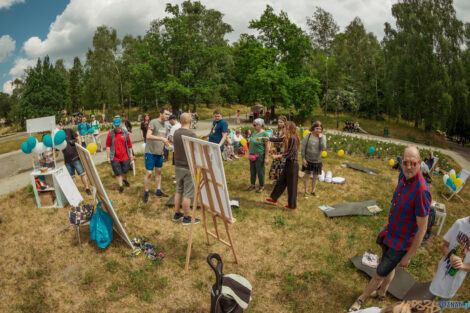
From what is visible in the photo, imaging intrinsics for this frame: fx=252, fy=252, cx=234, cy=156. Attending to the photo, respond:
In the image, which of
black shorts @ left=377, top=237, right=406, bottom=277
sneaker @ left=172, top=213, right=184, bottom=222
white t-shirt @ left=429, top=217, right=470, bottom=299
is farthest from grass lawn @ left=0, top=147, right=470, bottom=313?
white t-shirt @ left=429, top=217, right=470, bottom=299

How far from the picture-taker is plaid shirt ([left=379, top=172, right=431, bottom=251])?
246 centimetres

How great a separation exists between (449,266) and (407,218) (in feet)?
1.73

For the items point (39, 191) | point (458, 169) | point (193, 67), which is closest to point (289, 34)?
point (193, 67)

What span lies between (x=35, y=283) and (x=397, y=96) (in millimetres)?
32333

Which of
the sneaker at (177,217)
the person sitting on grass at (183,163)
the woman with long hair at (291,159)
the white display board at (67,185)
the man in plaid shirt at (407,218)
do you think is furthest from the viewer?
the white display board at (67,185)

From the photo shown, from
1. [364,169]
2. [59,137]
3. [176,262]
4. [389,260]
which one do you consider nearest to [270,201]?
[176,262]

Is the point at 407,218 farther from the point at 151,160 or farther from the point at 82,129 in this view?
the point at 82,129

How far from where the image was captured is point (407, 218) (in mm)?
2598

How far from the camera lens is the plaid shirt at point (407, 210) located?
2.46 metres

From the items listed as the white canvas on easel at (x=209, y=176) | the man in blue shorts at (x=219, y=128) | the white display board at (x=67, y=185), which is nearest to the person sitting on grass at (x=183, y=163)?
the white canvas on easel at (x=209, y=176)

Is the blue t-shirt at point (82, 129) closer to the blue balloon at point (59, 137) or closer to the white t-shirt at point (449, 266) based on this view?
the blue balloon at point (59, 137)

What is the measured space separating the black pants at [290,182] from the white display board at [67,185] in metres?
4.40

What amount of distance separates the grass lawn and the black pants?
303 mm

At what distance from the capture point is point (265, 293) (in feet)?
11.1
